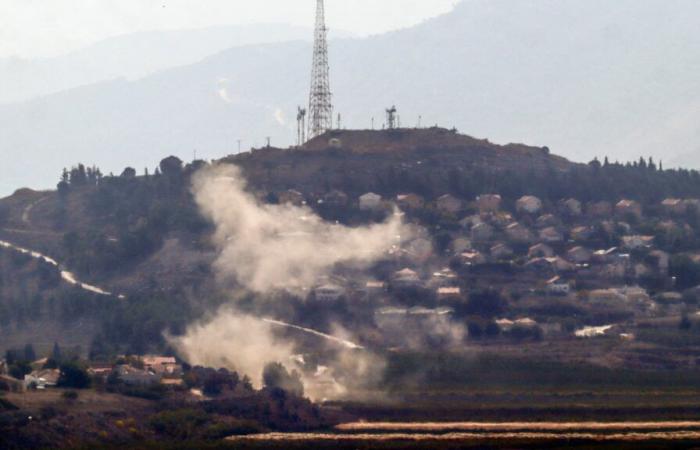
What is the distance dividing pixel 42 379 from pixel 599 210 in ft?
195

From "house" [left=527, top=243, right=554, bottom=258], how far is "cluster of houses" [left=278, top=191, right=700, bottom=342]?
7 cm

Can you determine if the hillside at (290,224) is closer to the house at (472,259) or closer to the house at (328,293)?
the house at (472,259)

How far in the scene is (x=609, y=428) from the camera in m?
85.1

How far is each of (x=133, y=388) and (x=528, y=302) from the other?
105ft

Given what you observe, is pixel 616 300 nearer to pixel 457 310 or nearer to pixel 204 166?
pixel 457 310

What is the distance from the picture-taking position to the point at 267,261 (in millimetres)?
122938

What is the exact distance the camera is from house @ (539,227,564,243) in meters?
132

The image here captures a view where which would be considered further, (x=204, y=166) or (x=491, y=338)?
(x=204, y=166)

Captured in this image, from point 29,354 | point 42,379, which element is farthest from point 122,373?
point 29,354

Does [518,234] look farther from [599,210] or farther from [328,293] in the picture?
[328,293]

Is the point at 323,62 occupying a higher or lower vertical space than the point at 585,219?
higher

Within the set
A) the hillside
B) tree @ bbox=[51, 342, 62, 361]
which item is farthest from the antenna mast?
tree @ bbox=[51, 342, 62, 361]

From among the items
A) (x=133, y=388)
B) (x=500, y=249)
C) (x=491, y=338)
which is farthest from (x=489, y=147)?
(x=133, y=388)

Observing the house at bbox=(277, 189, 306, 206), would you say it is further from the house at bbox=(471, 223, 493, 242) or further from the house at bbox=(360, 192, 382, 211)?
the house at bbox=(471, 223, 493, 242)
